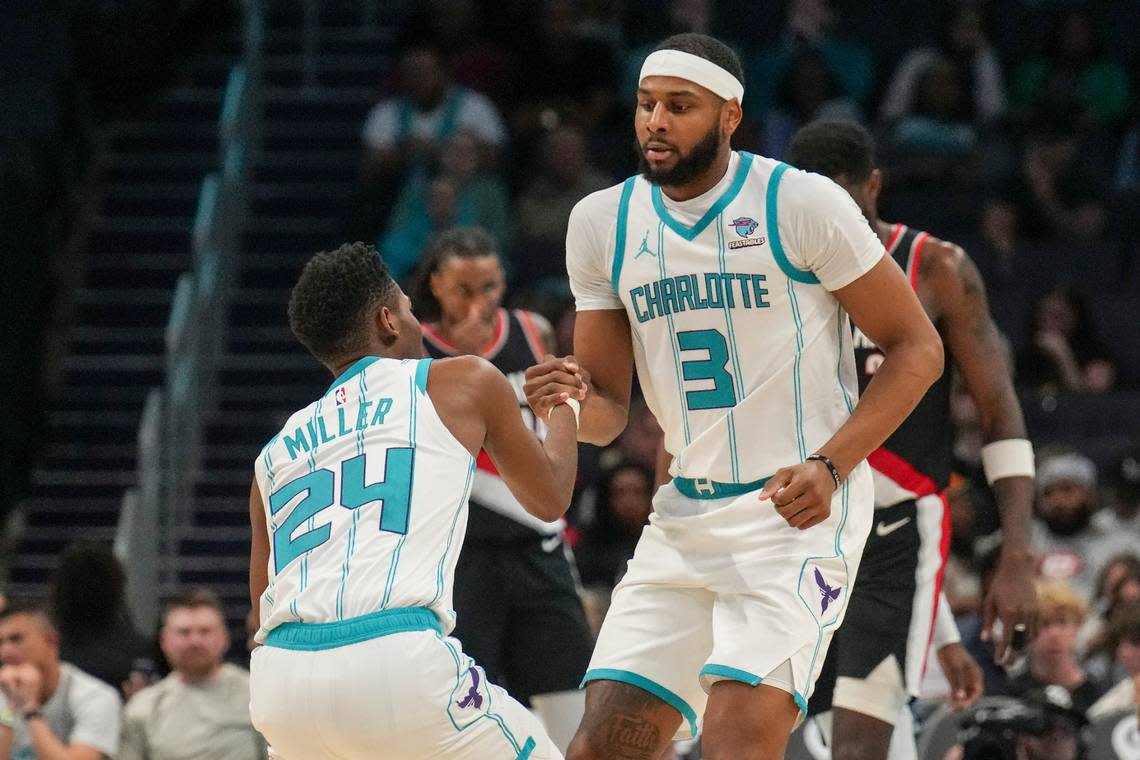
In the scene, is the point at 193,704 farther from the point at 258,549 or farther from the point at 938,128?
the point at 938,128

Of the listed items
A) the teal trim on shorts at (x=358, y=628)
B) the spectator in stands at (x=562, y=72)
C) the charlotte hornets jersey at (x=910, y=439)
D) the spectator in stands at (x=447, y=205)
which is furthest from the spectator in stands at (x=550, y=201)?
the teal trim on shorts at (x=358, y=628)

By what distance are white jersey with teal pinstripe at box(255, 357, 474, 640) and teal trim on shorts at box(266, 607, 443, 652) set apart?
0.7 inches

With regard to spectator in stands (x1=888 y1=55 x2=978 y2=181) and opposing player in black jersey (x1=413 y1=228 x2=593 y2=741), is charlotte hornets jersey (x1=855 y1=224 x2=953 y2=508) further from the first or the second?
spectator in stands (x1=888 y1=55 x2=978 y2=181)

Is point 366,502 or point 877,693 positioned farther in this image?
point 877,693

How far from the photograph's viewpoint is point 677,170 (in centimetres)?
518

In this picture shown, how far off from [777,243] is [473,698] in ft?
4.71

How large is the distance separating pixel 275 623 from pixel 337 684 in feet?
0.97

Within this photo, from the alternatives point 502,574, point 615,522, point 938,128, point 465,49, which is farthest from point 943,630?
point 465,49

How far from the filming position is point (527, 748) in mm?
4664

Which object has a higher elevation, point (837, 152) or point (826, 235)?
point (837, 152)

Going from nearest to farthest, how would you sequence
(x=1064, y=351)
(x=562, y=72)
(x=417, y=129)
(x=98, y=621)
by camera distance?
1. (x=98, y=621)
2. (x=1064, y=351)
3. (x=417, y=129)
4. (x=562, y=72)

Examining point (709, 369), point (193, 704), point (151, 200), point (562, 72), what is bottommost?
point (193, 704)

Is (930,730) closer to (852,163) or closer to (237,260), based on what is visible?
(852,163)

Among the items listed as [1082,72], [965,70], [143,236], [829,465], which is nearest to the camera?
[829,465]
